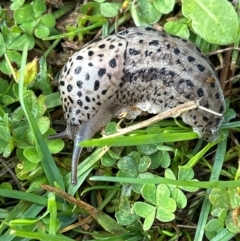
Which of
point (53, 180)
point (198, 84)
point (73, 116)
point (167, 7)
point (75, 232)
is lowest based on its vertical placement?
point (75, 232)

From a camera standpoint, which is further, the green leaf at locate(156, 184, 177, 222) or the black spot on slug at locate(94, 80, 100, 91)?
the black spot on slug at locate(94, 80, 100, 91)

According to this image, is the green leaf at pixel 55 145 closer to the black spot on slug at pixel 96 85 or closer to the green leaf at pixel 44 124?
the green leaf at pixel 44 124

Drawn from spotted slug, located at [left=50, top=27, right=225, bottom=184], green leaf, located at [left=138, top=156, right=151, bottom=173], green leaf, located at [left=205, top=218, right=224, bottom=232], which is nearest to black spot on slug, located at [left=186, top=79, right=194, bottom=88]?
spotted slug, located at [left=50, top=27, right=225, bottom=184]

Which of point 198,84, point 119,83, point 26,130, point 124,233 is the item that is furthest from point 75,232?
point 198,84

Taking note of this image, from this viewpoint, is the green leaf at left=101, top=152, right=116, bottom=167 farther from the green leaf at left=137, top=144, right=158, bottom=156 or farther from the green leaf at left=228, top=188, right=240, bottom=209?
the green leaf at left=228, top=188, right=240, bottom=209

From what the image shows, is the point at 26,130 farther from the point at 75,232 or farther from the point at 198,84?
the point at 198,84

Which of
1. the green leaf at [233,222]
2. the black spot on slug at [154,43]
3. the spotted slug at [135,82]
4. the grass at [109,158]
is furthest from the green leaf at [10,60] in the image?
the green leaf at [233,222]

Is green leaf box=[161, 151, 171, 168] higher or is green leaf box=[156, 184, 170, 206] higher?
green leaf box=[161, 151, 171, 168]
